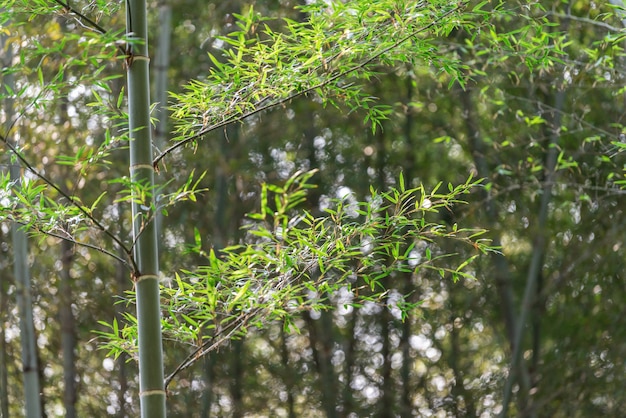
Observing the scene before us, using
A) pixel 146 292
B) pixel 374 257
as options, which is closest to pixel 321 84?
pixel 146 292

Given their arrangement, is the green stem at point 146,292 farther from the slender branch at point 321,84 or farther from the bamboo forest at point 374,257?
the bamboo forest at point 374,257

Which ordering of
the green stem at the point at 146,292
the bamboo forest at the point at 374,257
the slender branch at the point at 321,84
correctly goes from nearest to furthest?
the green stem at the point at 146,292 → the slender branch at the point at 321,84 → the bamboo forest at the point at 374,257

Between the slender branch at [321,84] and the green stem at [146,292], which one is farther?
the slender branch at [321,84]

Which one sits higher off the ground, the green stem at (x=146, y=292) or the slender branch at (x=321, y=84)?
the slender branch at (x=321, y=84)

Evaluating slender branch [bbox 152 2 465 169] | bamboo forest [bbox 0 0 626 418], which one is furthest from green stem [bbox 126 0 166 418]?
bamboo forest [bbox 0 0 626 418]

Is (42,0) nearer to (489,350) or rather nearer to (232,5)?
(232,5)

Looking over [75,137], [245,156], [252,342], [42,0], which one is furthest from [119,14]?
[42,0]

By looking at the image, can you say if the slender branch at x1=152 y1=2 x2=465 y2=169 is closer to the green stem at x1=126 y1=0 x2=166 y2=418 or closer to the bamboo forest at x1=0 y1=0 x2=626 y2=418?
the green stem at x1=126 y1=0 x2=166 y2=418

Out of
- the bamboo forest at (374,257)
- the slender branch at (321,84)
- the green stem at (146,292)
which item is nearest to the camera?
the green stem at (146,292)

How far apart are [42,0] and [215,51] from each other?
3.07 m

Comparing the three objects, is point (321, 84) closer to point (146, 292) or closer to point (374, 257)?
point (146, 292)

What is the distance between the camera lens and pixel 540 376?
4855mm

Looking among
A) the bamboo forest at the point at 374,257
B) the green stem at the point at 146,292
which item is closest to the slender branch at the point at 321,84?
the green stem at the point at 146,292

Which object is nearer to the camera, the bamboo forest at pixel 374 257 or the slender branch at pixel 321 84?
the slender branch at pixel 321 84
